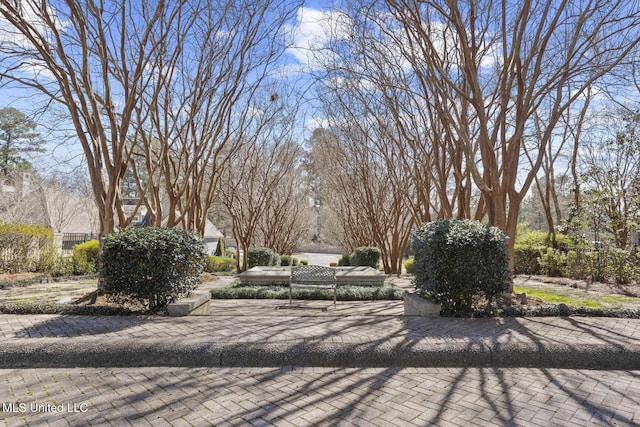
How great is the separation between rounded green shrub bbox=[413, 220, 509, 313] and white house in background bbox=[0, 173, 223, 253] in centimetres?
2231

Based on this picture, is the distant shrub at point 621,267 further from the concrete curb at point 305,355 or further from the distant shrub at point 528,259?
the concrete curb at point 305,355

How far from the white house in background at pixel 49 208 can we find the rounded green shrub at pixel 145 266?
20.0 m

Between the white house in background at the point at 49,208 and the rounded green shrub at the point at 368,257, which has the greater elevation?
the white house in background at the point at 49,208

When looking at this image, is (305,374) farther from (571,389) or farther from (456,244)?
(456,244)

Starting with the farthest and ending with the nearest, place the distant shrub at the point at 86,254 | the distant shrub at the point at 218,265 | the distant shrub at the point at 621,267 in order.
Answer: the distant shrub at the point at 218,265, the distant shrub at the point at 86,254, the distant shrub at the point at 621,267

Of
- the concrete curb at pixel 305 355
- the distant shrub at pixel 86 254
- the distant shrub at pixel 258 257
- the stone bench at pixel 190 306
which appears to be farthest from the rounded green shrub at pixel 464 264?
the distant shrub at pixel 86 254

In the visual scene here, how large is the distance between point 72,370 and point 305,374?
2396 millimetres

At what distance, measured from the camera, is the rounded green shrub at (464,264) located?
5.92 metres

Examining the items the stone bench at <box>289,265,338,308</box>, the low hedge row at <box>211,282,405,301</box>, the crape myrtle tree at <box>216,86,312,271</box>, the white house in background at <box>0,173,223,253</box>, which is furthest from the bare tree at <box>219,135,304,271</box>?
the white house in background at <box>0,173,223,253</box>

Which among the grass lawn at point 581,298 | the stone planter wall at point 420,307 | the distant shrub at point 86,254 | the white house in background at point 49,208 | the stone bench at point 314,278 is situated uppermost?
the white house in background at point 49,208

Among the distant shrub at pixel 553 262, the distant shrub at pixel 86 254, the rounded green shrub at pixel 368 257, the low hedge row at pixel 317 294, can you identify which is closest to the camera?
the low hedge row at pixel 317 294

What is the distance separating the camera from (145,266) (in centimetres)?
594

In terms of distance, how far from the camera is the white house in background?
26.0 meters

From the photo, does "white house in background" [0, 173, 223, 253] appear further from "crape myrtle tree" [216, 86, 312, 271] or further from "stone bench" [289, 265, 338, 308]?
"stone bench" [289, 265, 338, 308]
